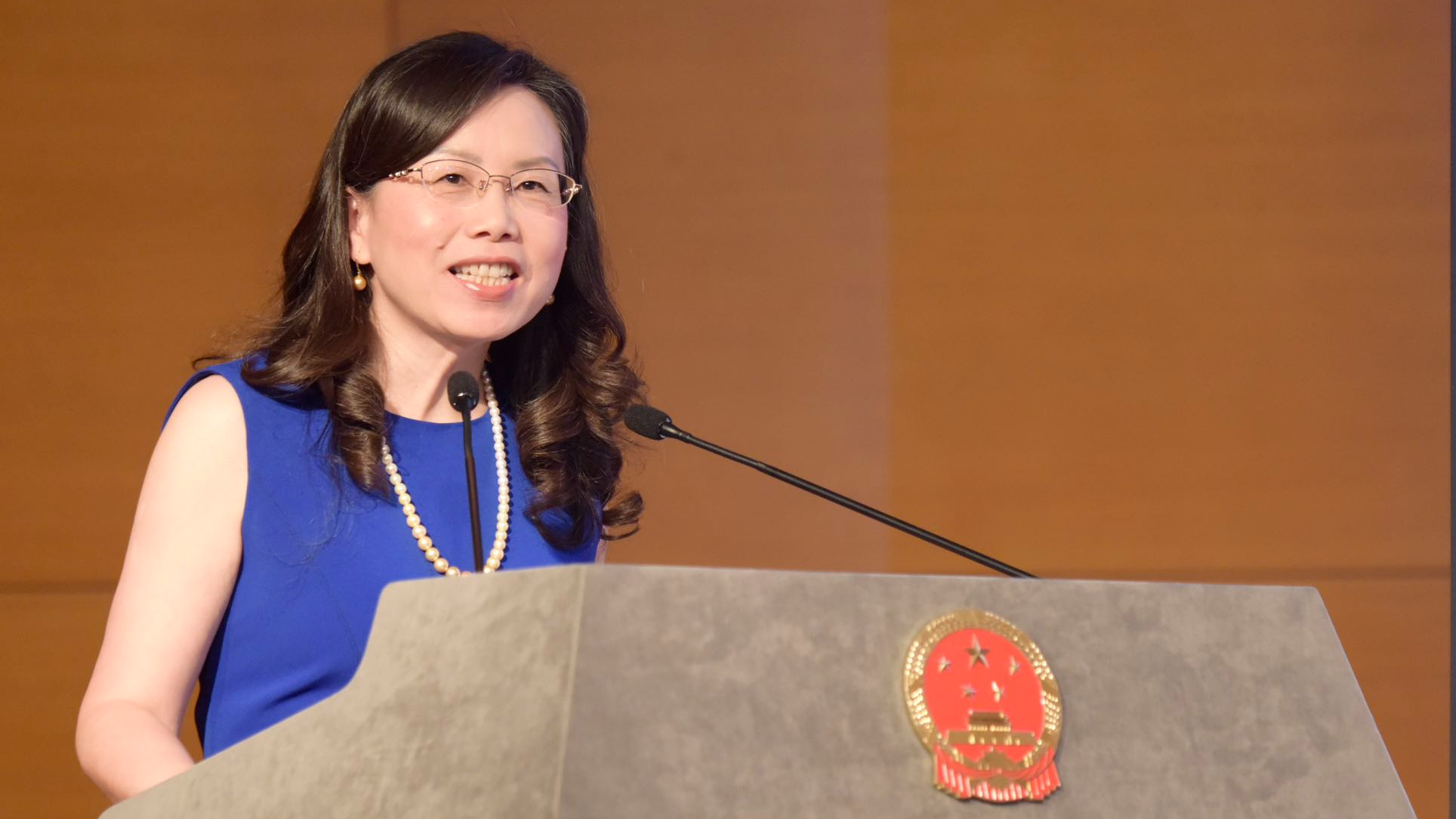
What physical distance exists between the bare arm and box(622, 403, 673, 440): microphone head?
419mm

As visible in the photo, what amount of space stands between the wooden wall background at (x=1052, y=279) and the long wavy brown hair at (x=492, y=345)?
3.75 ft

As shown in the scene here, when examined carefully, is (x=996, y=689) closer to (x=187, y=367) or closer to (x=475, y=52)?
(x=475, y=52)

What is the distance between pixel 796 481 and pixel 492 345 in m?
0.67

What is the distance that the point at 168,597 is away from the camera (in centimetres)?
136

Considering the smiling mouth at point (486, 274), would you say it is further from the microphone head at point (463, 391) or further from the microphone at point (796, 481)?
the microphone at point (796, 481)

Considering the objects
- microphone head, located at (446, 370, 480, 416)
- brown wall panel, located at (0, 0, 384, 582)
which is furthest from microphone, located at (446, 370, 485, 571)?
brown wall panel, located at (0, 0, 384, 582)

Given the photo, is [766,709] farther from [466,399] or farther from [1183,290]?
[1183,290]

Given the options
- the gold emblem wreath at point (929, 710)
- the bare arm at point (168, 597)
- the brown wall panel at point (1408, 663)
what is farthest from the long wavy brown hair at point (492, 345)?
the brown wall panel at point (1408, 663)

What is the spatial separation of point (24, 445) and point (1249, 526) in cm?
263

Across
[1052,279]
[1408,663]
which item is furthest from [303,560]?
[1408,663]

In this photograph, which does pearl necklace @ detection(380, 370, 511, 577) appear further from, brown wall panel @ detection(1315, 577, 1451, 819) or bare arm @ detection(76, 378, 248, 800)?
brown wall panel @ detection(1315, 577, 1451, 819)

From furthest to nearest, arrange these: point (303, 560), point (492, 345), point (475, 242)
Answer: point (492, 345) → point (475, 242) → point (303, 560)

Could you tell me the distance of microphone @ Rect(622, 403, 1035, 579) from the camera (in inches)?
50.6

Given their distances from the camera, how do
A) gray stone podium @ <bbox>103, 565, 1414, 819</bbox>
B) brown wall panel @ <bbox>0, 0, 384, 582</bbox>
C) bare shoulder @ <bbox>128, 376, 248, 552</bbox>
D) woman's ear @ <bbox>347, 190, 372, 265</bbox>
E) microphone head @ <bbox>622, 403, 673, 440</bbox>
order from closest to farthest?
1. gray stone podium @ <bbox>103, 565, 1414, 819</bbox>
2. bare shoulder @ <bbox>128, 376, 248, 552</bbox>
3. microphone head @ <bbox>622, 403, 673, 440</bbox>
4. woman's ear @ <bbox>347, 190, 372, 265</bbox>
5. brown wall panel @ <bbox>0, 0, 384, 582</bbox>
